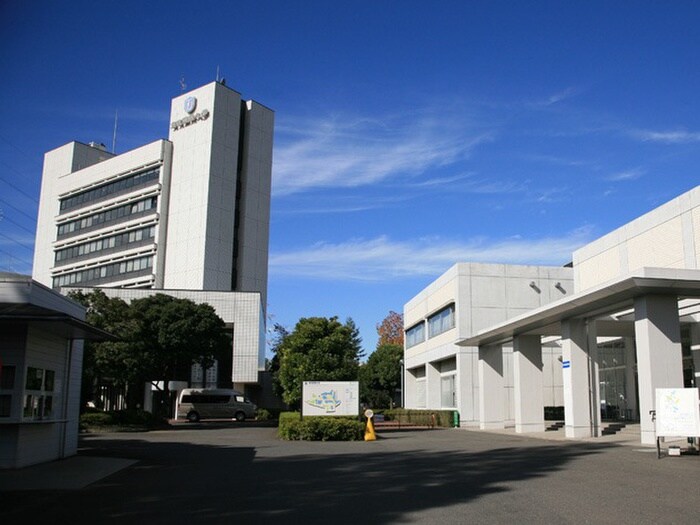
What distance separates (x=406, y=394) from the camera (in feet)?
182

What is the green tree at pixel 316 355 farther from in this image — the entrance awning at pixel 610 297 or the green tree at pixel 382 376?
the green tree at pixel 382 376

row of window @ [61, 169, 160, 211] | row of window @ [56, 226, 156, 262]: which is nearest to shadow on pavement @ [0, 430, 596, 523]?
row of window @ [56, 226, 156, 262]

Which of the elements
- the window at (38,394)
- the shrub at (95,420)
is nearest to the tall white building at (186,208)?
the shrub at (95,420)

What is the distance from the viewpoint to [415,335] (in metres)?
53.2

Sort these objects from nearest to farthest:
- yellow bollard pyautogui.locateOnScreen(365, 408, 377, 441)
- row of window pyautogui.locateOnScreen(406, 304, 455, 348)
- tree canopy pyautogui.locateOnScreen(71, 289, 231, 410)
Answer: yellow bollard pyautogui.locateOnScreen(365, 408, 377, 441), tree canopy pyautogui.locateOnScreen(71, 289, 231, 410), row of window pyautogui.locateOnScreen(406, 304, 455, 348)

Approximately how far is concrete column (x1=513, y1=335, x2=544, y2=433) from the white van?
2505cm

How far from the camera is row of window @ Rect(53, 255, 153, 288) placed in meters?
76.3

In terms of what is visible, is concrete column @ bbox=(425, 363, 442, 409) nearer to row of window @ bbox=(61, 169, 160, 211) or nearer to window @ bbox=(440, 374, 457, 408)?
window @ bbox=(440, 374, 457, 408)

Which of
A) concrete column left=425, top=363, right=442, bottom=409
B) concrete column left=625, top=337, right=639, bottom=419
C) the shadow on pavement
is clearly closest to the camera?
the shadow on pavement

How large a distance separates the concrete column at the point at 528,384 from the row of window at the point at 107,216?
183 feet

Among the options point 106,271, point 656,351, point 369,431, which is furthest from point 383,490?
point 106,271

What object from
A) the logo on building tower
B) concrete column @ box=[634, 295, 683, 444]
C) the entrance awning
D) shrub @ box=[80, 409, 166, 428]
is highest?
the logo on building tower

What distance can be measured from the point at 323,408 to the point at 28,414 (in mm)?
15261

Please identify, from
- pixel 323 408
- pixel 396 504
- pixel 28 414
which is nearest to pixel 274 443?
pixel 323 408
